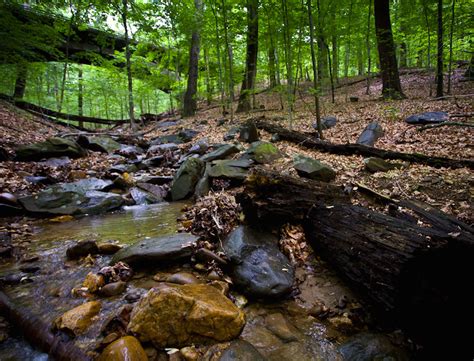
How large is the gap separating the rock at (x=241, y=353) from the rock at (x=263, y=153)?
461cm

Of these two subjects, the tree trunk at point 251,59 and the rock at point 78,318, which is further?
the tree trunk at point 251,59

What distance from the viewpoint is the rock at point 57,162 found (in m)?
7.21

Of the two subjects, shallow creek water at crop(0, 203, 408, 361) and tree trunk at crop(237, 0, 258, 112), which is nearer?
shallow creek water at crop(0, 203, 408, 361)

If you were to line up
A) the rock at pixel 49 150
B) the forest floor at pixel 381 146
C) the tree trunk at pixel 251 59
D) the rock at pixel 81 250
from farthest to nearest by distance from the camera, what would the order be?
the tree trunk at pixel 251 59
the rock at pixel 49 150
the forest floor at pixel 381 146
the rock at pixel 81 250

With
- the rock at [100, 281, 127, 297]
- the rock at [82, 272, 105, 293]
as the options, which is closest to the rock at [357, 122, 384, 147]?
the rock at [100, 281, 127, 297]

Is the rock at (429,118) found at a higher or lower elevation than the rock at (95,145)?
lower

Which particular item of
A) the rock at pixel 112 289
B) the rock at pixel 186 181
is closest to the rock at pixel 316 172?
the rock at pixel 186 181

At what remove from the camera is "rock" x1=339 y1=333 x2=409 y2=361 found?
1.87m

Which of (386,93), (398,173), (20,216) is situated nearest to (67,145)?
(20,216)

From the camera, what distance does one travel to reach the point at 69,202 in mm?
5047

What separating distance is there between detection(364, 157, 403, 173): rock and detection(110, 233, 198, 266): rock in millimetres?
3797

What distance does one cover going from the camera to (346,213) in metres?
3.04

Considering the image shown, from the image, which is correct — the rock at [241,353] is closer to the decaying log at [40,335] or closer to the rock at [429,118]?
the decaying log at [40,335]

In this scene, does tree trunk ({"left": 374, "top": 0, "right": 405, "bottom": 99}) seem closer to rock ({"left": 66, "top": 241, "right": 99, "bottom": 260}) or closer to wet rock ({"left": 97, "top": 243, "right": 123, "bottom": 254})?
wet rock ({"left": 97, "top": 243, "right": 123, "bottom": 254})
